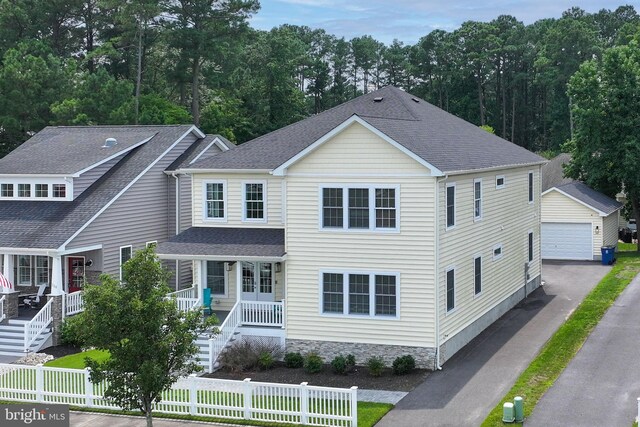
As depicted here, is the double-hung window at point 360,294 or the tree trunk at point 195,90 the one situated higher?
the tree trunk at point 195,90

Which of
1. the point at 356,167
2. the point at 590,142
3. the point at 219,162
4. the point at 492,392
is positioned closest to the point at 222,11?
the point at 590,142

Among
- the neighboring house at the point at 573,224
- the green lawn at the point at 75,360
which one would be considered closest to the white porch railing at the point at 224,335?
the green lawn at the point at 75,360

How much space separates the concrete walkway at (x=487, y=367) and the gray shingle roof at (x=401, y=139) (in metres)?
5.49

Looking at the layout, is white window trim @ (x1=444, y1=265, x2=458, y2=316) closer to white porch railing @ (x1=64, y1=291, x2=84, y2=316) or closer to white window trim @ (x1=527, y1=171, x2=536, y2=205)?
white window trim @ (x1=527, y1=171, x2=536, y2=205)

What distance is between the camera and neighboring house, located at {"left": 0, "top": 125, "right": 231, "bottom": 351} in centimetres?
2927

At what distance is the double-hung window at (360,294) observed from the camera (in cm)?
2372

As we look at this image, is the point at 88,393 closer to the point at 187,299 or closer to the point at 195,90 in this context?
the point at 187,299

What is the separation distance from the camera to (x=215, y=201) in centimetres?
2864

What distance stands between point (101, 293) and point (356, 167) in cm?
960

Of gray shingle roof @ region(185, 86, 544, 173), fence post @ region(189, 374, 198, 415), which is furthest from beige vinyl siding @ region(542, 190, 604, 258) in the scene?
fence post @ region(189, 374, 198, 415)

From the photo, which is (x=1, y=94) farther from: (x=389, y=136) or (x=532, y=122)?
(x=532, y=122)

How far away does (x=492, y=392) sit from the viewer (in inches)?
830

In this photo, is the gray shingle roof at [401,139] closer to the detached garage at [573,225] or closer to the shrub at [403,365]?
the shrub at [403,365]

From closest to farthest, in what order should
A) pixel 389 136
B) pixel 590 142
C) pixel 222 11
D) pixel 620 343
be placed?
pixel 389 136, pixel 620 343, pixel 590 142, pixel 222 11
